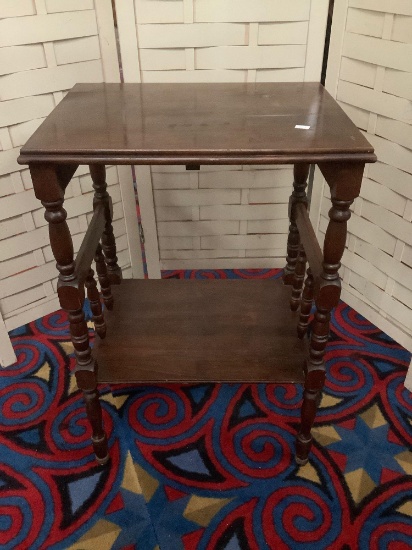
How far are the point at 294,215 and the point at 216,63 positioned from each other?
2.16ft

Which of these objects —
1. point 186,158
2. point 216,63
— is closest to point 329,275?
point 186,158

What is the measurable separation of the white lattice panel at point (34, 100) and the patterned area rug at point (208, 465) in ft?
0.99

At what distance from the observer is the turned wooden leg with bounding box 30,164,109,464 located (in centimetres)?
109

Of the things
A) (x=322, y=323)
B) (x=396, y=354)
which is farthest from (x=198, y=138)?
(x=396, y=354)

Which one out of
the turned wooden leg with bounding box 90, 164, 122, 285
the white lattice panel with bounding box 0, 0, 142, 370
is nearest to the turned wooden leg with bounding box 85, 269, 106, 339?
the turned wooden leg with bounding box 90, 164, 122, 285

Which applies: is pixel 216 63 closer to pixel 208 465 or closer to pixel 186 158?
pixel 186 158

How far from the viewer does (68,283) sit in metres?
1.20

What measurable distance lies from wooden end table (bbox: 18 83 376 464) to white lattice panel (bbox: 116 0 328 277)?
0.38m

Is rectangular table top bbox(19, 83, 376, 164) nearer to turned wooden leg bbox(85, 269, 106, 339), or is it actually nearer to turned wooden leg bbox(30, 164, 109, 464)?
turned wooden leg bbox(30, 164, 109, 464)

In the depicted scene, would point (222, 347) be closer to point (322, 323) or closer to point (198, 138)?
point (322, 323)

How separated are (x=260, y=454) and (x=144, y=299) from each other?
66 cm

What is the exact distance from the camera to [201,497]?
1408mm

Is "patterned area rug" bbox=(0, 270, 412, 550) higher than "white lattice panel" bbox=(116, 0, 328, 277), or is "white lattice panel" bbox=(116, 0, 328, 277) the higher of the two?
"white lattice panel" bbox=(116, 0, 328, 277)

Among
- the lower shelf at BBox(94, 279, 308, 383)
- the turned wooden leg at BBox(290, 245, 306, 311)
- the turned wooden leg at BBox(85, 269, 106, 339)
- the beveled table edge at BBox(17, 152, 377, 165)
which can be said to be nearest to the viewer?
the beveled table edge at BBox(17, 152, 377, 165)
